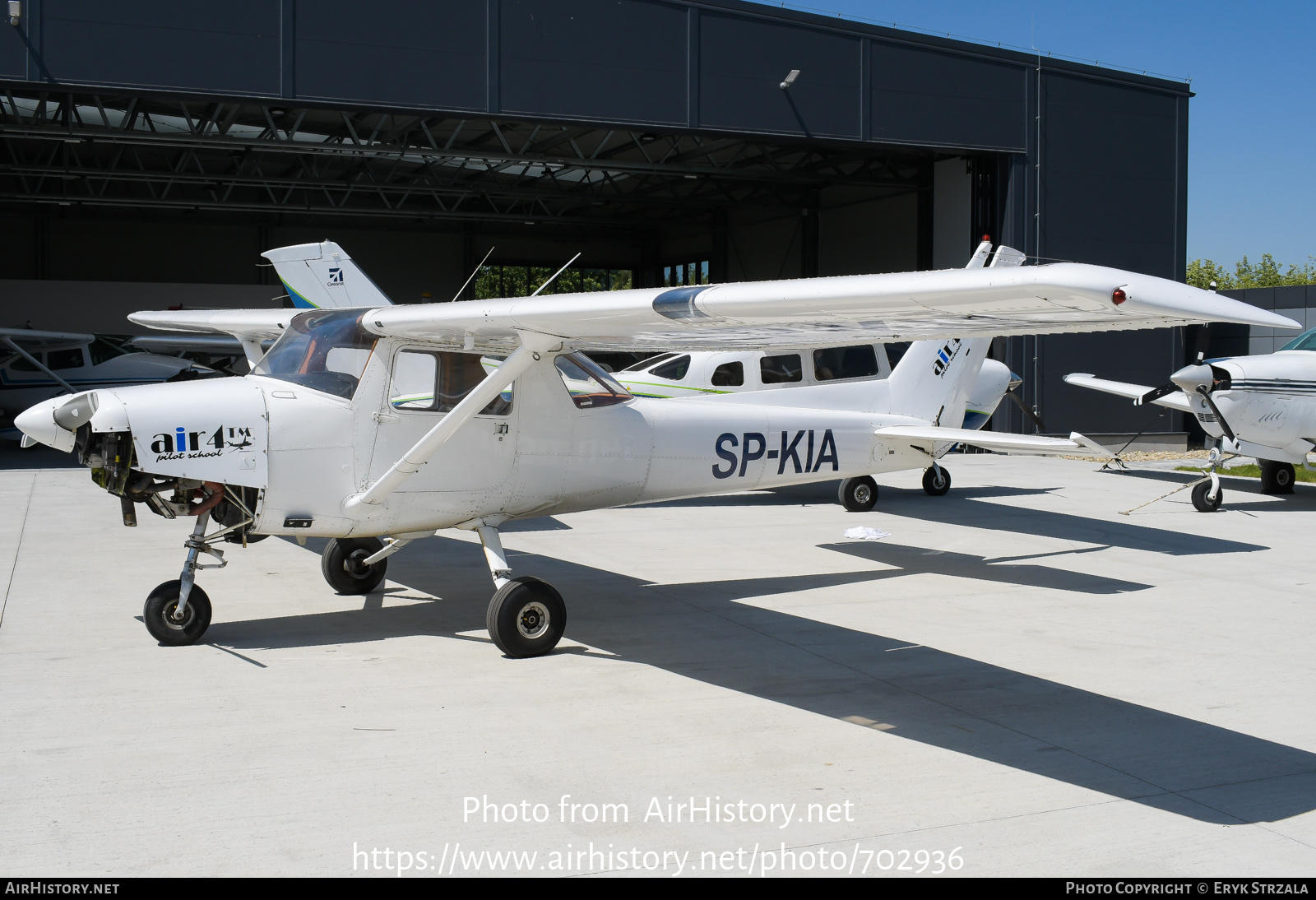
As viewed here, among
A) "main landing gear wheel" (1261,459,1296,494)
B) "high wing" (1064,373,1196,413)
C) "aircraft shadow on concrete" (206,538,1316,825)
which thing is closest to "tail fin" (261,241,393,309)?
"aircraft shadow on concrete" (206,538,1316,825)

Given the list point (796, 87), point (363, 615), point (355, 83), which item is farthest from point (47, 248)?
point (363, 615)

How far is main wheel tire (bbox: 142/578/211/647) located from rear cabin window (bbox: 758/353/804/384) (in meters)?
8.55

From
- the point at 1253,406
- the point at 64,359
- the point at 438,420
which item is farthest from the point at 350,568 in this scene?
the point at 64,359

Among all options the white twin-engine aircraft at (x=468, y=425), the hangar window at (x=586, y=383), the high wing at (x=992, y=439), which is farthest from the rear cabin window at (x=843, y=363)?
the hangar window at (x=586, y=383)

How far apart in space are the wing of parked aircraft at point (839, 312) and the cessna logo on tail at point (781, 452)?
1384mm

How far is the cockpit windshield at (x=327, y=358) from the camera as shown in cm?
651

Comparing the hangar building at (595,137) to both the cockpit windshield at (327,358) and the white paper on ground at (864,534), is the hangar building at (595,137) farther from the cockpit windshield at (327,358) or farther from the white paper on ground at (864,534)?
the cockpit windshield at (327,358)

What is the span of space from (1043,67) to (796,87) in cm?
602

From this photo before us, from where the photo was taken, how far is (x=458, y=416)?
247 inches

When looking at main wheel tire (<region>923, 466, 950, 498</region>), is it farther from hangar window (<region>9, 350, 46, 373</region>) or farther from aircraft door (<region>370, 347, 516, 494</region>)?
hangar window (<region>9, 350, 46, 373</region>)

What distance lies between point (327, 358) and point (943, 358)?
7.43 m

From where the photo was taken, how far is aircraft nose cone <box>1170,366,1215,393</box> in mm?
12836
